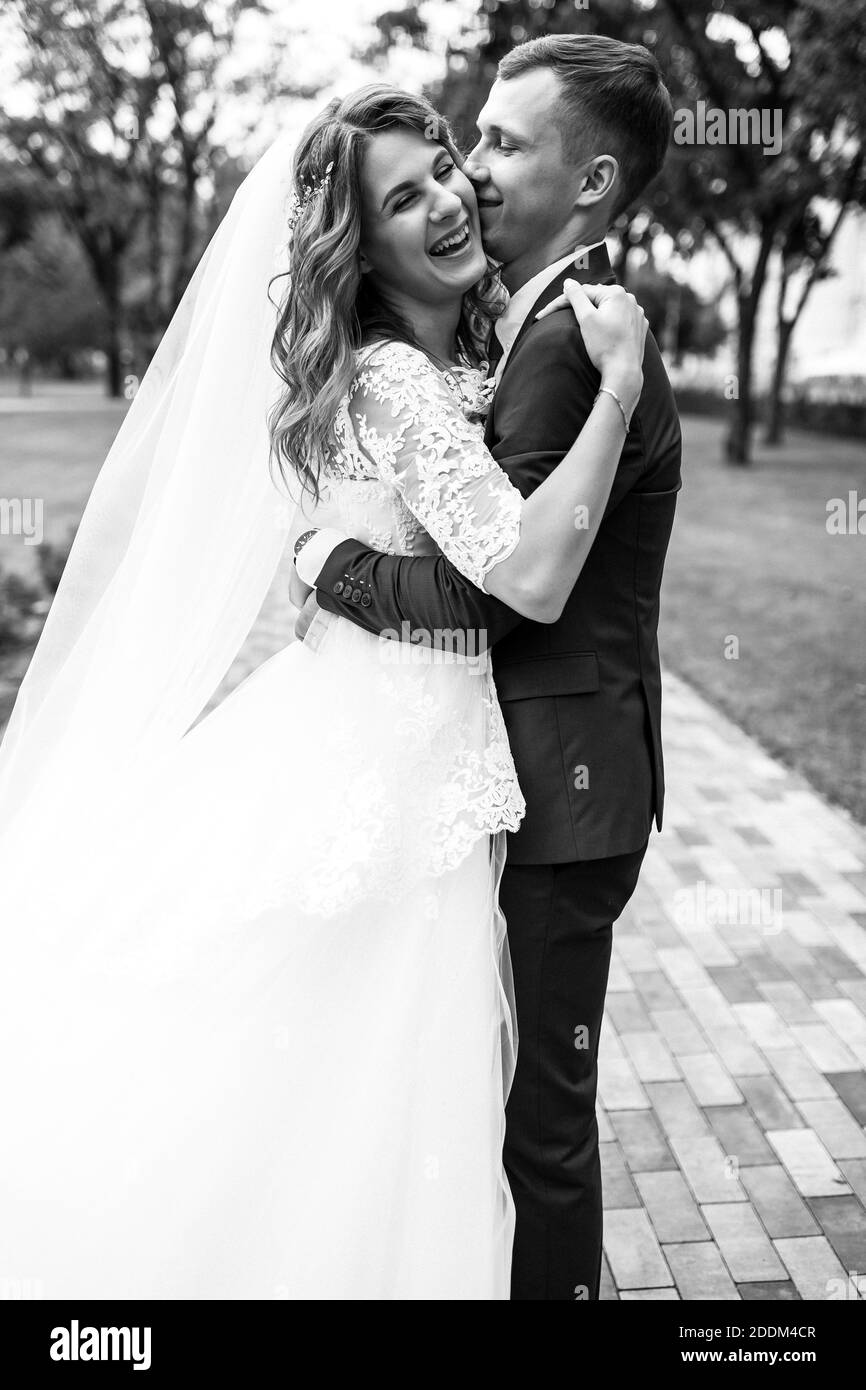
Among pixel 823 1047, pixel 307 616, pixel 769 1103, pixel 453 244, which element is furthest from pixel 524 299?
pixel 823 1047

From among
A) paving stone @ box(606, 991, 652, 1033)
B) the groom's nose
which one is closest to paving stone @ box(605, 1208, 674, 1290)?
paving stone @ box(606, 991, 652, 1033)

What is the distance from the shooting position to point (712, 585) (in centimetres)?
1120

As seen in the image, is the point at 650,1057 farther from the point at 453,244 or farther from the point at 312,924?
the point at 453,244

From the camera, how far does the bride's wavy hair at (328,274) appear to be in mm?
1938

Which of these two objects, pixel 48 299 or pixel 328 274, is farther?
pixel 48 299

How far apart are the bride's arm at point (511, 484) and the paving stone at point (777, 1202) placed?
192 cm

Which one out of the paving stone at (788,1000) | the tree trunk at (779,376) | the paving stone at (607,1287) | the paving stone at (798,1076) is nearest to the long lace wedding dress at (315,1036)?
the paving stone at (607,1287)

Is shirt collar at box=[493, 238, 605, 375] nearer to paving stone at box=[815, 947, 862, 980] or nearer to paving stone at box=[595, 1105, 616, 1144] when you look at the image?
paving stone at box=[595, 1105, 616, 1144]

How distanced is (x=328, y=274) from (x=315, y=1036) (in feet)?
4.27

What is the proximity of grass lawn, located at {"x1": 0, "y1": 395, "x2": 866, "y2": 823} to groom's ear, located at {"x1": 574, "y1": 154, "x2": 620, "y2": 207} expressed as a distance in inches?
172

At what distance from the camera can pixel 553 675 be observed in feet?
6.60
